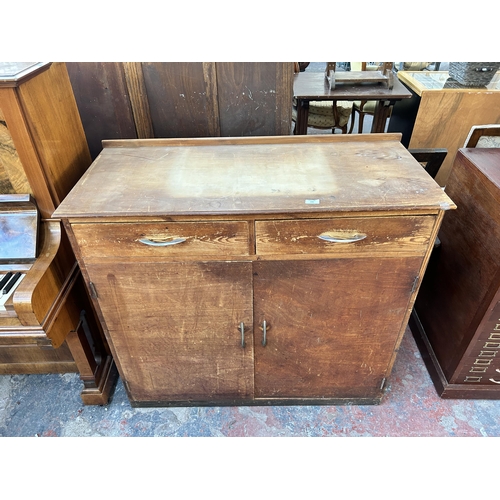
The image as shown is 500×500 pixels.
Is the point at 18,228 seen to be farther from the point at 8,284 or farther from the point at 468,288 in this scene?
the point at 468,288

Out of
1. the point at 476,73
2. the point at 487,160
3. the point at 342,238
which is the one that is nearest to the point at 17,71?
the point at 342,238

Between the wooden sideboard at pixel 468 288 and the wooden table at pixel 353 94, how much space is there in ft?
4.58

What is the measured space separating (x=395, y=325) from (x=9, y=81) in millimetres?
1520

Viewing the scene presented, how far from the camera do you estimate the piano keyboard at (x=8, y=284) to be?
46.8 inches

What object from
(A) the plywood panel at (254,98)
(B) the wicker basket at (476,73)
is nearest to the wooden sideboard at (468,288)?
(A) the plywood panel at (254,98)

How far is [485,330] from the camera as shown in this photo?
149cm

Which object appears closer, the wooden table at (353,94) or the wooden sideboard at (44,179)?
the wooden sideboard at (44,179)

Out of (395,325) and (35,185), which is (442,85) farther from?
(35,185)

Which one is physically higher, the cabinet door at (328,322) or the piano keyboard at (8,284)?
the piano keyboard at (8,284)

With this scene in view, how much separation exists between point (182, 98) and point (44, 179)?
0.68 metres

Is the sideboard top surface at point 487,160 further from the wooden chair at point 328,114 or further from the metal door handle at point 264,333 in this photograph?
the wooden chair at point 328,114

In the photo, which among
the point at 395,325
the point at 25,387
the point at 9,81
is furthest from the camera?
the point at 25,387

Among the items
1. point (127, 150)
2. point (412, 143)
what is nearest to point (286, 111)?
point (127, 150)

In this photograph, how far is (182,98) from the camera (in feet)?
5.24
